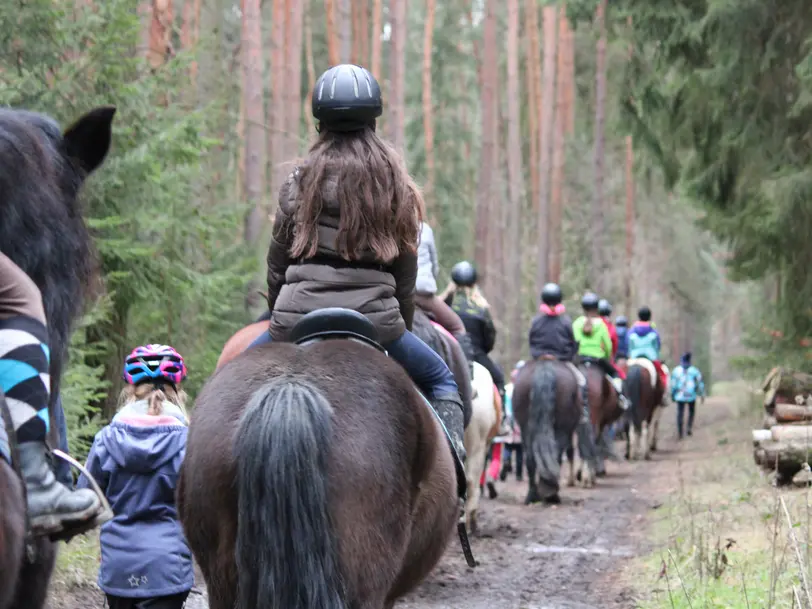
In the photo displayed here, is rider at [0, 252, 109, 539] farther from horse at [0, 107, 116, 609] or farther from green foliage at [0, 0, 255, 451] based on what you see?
green foliage at [0, 0, 255, 451]

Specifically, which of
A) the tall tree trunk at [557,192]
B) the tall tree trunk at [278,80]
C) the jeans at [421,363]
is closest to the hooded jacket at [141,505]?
the jeans at [421,363]

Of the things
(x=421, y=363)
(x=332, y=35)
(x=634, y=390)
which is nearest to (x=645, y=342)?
(x=634, y=390)

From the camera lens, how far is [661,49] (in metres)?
16.6

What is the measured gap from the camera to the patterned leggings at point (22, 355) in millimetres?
3182

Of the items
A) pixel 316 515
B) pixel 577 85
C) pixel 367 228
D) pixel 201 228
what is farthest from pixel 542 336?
pixel 577 85

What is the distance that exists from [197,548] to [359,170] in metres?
1.55

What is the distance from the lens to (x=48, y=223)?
11.4ft

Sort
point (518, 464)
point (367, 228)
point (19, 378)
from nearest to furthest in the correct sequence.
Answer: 1. point (19, 378)
2. point (367, 228)
3. point (518, 464)

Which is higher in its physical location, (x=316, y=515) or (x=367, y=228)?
(x=367, y=228)

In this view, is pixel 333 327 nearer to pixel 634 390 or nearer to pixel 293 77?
pixel 293 77

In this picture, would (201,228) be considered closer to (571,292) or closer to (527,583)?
(527,583)

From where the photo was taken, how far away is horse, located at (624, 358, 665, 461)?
23094 millimetres

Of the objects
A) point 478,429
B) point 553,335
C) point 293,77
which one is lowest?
point 478,429

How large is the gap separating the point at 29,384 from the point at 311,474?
91 centimetres
